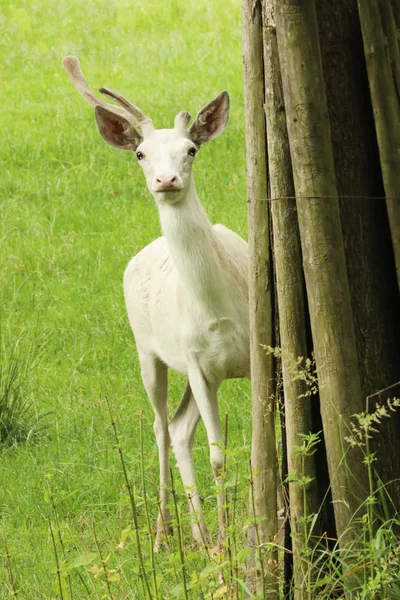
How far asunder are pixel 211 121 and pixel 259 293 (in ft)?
6.69

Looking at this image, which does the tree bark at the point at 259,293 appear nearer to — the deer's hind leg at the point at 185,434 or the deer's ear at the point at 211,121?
the deer's ear at the point at 211,121

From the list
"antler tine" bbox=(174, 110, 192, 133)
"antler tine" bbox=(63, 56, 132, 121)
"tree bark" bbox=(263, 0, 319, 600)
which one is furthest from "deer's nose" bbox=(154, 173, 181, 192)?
"tree bark" bbox=(263, 0, 319, 600)

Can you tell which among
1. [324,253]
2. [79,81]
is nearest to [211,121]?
[79,81]

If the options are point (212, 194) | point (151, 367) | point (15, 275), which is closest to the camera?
point (151, 367)

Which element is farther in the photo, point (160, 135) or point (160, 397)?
point (160, 397)

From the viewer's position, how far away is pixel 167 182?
5465 millimetres

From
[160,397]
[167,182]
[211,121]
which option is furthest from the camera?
[160,397]

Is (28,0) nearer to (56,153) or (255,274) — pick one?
(56,153)

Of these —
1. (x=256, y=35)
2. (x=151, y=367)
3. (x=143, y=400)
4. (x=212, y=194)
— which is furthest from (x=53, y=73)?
(x=256, y=35)

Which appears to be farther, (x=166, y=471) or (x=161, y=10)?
(x=161, y=10)

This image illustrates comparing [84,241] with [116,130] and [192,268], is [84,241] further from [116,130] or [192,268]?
[192,268]

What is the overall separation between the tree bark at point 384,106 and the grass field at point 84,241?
105 centimetres

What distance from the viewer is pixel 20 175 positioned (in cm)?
1310

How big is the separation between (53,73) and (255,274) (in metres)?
12.0
